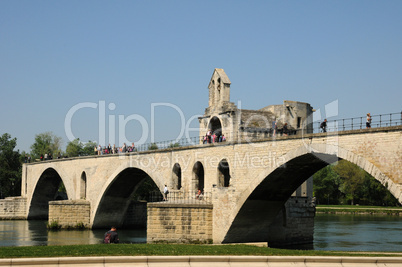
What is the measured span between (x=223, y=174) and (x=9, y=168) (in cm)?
5368

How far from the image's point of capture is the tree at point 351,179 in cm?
8506

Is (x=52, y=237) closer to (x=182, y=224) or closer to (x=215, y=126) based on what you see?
(x=182, y=224)

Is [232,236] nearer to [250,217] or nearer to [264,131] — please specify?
[250,217]

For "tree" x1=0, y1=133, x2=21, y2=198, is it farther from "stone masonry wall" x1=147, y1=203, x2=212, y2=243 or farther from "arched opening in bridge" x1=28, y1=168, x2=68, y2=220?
"stone masonry wall" x1=147, y1=203, x2=212, y2=243

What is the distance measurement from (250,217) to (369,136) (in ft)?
33.8

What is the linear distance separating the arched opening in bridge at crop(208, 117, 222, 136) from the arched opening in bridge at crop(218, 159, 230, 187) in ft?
18.2

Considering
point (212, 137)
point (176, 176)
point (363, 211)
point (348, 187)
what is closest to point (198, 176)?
point (176, 176)

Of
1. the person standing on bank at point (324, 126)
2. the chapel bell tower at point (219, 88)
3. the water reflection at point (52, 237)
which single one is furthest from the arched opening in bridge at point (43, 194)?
the person standing on bank at point (324, 126)

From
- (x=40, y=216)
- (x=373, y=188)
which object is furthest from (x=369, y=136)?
(x=373, y=188)

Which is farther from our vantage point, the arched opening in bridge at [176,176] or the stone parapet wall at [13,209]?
the stone parapet wall at [13,209]

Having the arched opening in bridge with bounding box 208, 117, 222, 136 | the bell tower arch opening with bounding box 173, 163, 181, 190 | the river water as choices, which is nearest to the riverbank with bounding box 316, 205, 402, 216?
the river water

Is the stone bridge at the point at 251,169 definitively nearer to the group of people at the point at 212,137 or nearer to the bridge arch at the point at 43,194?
the group of people at the point at 212,137

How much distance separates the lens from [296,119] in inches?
1486

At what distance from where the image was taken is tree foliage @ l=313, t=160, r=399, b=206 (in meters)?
82.8
